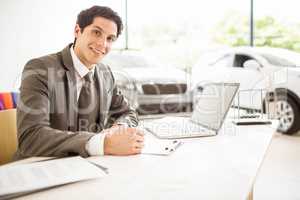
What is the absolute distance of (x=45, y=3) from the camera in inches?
196

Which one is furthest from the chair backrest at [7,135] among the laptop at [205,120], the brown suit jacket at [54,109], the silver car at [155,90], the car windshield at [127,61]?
the car windshield at [127,61]

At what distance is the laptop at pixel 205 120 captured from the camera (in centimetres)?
148

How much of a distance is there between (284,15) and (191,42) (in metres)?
2.16

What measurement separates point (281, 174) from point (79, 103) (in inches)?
77.1

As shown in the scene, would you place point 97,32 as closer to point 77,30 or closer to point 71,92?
point 77,30

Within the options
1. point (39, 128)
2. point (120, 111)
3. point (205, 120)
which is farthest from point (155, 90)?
point (39, 128)

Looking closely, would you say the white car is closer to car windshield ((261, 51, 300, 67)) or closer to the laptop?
car windshield ((261, 51, 300, 67))

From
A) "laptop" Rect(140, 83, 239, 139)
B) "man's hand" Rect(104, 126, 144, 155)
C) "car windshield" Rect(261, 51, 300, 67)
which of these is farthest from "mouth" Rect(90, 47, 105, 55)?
"car windshield" Rect(261, 51, 300, 67)

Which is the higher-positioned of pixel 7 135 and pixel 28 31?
pixel 28 31

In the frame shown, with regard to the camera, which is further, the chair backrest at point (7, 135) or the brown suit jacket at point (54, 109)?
the chair backrest at point (7, 135)

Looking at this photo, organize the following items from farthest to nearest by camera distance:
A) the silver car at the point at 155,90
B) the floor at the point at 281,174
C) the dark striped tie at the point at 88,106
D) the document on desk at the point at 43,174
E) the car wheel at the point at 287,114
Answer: the silver car at the point at 155,90 < the car wheel at the point at 287,114 < the floor at the point at 281,174 < the dark striped tie at the point at 88,106 < the document on desk at the point at 43,174

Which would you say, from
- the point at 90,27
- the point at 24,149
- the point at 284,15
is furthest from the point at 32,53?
the point at 284,15

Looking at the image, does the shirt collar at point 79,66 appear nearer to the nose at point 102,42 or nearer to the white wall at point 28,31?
the nose at point 102,42

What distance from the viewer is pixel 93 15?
60.3 inches
